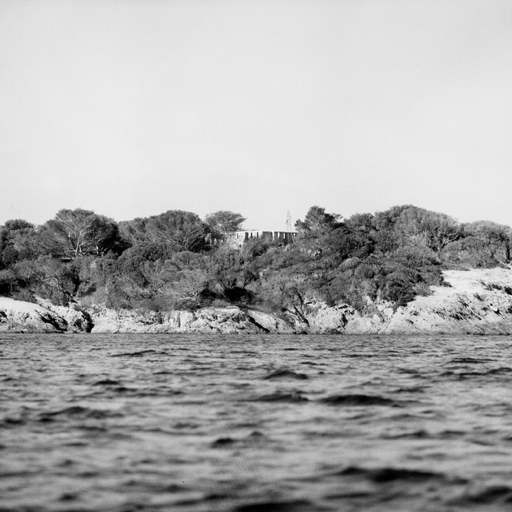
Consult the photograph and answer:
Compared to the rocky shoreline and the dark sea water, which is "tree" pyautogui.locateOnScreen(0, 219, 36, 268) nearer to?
the rocky shoreline

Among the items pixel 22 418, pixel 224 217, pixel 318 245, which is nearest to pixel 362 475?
pixel 22 418

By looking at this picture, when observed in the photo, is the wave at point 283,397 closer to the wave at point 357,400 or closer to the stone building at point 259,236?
the wave at point 357,400

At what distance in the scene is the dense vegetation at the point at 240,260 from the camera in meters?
62.9

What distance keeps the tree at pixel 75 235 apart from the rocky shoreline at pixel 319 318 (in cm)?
1585

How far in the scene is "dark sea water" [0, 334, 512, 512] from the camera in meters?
6.27

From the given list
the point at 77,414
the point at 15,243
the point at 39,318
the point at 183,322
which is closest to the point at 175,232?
the point at 15,243

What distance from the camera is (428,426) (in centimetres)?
947

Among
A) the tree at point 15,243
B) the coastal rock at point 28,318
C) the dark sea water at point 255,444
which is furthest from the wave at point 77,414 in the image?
the tree at point 15,243

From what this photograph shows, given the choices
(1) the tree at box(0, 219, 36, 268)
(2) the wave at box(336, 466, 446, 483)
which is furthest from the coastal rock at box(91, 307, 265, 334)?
(2) the wave at box(336, 466, 446, 483)

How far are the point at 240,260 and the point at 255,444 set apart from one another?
216 ft

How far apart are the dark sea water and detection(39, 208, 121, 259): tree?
217ft

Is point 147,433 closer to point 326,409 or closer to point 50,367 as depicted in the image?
point 326,409

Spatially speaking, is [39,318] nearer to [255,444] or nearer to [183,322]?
[183,322]

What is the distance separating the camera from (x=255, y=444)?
8.28m
